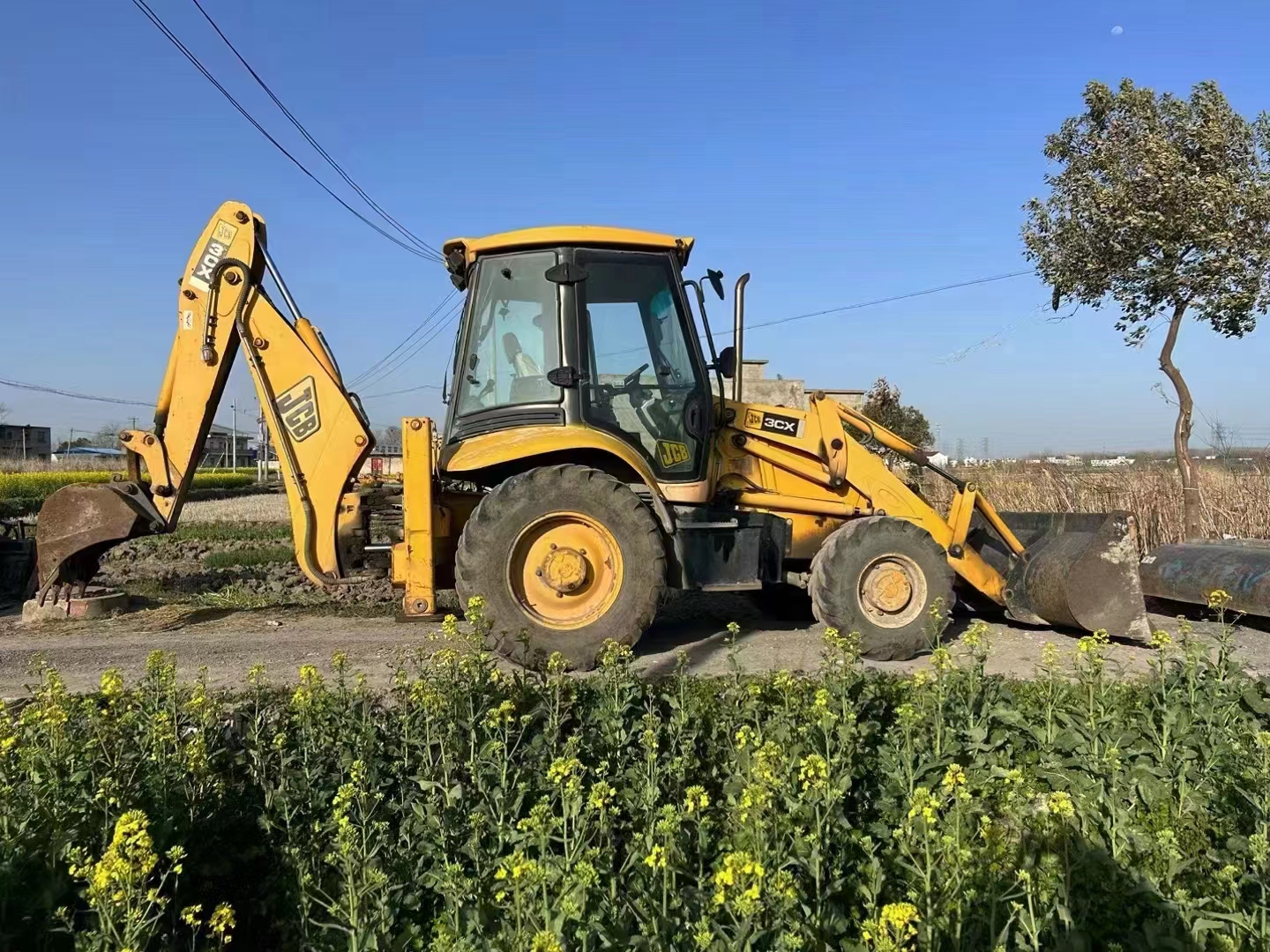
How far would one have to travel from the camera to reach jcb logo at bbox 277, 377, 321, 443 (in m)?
6.28

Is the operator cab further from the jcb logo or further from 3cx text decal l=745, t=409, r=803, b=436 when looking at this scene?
the jcb logo

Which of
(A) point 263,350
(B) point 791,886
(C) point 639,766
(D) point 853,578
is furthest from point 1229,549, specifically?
(A) point 263,350

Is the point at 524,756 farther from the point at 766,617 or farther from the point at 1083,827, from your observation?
the point at 766,617

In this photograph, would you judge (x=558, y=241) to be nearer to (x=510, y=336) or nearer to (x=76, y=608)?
(x=510, y=336)

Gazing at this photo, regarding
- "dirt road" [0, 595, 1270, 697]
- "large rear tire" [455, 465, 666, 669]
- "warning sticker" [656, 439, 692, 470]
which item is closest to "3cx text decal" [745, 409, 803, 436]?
"warning sticker" [656, 439, 692, 470]

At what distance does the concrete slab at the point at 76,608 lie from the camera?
6934 millimetres

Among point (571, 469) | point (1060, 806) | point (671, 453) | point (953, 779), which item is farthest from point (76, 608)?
point (1060, 806)

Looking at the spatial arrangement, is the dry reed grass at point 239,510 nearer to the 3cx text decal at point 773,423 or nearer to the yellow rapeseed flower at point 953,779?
the 3cx text decal at point 773,423

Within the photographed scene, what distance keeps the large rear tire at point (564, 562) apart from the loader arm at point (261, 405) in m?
1.30

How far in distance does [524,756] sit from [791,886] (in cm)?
160

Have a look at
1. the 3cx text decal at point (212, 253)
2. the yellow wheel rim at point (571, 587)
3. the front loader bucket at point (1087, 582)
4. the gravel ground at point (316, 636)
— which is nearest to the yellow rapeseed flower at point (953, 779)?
the gravel ground at point (316, 636)

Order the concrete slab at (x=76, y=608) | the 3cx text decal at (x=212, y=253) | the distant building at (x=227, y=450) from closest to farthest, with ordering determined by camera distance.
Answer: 1. the 3cx text decal at (x=212, y=253)
2. the concrete slab at (x=76, y=608)
3. the distant building at (x=227, y=450)

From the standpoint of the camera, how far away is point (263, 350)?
6344mm

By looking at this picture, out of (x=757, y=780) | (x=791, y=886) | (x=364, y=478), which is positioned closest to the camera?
(x=791, y=886)
